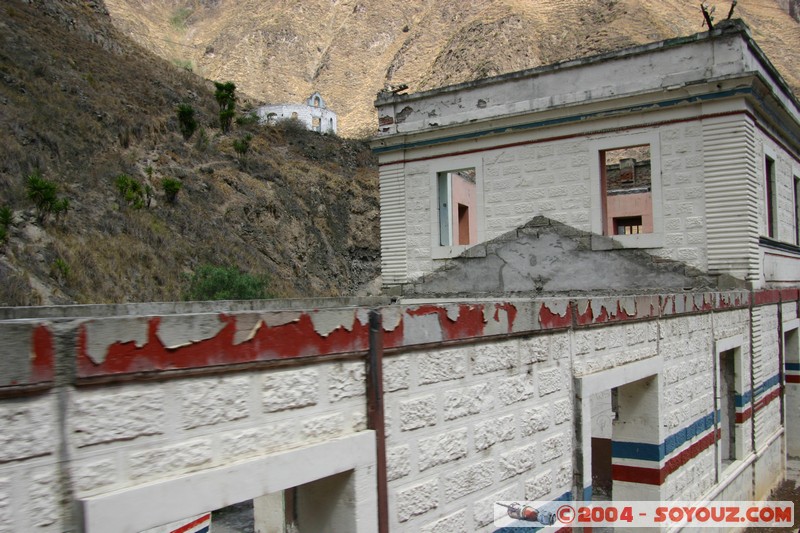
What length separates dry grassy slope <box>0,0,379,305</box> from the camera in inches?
759

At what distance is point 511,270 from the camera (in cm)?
1441

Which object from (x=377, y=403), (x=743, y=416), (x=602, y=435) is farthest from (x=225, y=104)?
(x=377, y=403)

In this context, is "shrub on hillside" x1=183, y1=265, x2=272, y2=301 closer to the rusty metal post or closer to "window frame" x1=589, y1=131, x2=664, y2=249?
"window frame" x1=589, y1=131, x2=664, y2=249

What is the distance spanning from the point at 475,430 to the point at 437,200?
12098mm

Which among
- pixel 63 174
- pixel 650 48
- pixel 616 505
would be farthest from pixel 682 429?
pixel 63 174

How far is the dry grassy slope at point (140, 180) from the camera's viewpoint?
1928cm

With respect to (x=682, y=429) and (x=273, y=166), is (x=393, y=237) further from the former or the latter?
(x=273, y=166)

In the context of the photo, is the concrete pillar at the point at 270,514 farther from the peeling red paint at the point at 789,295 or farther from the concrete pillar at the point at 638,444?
the peeling red paint at the point at 789,295

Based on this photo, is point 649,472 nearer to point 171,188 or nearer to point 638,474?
point 638,474

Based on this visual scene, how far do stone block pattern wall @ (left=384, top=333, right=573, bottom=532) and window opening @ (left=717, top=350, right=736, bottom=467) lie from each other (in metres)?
5.74

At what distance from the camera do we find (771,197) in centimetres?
1434

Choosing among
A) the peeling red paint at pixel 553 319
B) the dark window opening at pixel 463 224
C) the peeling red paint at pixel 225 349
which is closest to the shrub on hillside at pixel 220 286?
the dark window opening at pixel 463 224

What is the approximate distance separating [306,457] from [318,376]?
1.13ft

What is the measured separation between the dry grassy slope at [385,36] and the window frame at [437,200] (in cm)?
4291
